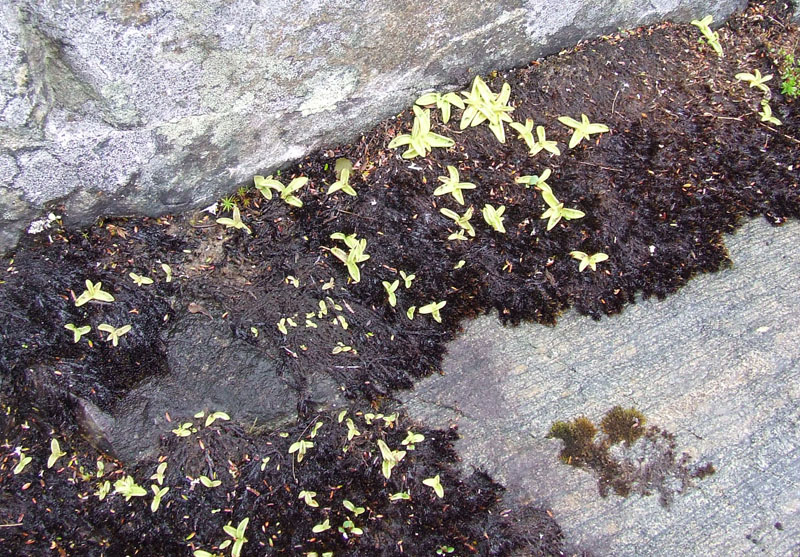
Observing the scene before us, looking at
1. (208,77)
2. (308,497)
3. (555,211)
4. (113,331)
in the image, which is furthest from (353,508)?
(208,77)

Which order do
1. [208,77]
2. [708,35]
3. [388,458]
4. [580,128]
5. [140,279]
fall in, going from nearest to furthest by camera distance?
[208,77] → [388,458] → [140,279] → [580,128] → [708,35]

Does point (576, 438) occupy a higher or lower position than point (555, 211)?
lower

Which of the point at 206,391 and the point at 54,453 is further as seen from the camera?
the point at 206,391

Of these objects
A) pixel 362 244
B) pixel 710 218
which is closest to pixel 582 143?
pixel 710 218

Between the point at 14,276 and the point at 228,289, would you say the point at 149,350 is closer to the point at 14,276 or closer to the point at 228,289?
the point at 228,289

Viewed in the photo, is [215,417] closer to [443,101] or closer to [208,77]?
[208,77]

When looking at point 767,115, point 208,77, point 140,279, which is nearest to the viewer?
point 208,77

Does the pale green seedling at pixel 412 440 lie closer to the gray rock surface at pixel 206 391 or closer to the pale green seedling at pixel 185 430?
the gray rock surface at pixel 206 391

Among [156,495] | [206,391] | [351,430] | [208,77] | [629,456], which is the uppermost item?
[208,77]

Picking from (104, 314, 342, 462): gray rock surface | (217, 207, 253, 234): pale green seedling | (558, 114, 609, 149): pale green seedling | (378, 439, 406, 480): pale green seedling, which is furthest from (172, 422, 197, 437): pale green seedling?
(558, 114, 609, 149): pale green seedling
